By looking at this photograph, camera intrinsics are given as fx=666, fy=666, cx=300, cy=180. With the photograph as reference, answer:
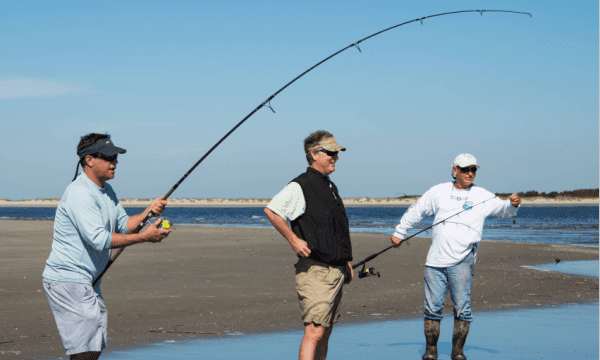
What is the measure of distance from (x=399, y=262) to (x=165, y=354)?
906 centimetres

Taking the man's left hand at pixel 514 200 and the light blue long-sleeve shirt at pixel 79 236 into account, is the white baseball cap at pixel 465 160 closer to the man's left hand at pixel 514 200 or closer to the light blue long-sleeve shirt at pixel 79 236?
the man's left hand at pixel 514 200

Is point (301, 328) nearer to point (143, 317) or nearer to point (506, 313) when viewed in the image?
point (143, 317)

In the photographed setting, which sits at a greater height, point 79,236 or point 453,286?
point 79,236

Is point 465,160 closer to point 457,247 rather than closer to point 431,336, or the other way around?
point 457,247

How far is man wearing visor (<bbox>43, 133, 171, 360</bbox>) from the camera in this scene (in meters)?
3.46

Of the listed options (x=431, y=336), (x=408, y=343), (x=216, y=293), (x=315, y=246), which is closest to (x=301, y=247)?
(x=315, y=246)

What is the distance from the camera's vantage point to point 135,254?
14180mm

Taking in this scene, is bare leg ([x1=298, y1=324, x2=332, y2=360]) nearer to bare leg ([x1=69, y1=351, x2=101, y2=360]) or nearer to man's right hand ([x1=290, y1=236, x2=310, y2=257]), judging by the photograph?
man's right hand ([x1=290, y1=236, x2=310, y2=257])

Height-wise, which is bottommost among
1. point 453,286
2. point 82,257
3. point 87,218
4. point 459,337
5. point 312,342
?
point 459,337

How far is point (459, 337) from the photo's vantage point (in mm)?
5426

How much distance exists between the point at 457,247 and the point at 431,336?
76 centimetres

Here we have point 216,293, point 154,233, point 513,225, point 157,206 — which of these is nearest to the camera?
point 154,233

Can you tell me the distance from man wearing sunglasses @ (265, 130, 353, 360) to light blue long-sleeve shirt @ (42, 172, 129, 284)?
1.14 metres

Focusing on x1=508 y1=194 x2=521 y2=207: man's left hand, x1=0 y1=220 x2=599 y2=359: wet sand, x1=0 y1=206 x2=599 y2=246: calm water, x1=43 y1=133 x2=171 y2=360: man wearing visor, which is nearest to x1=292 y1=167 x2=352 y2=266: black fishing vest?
x1=43 y1=133 x2=171 y2=360: man wearing visor
